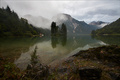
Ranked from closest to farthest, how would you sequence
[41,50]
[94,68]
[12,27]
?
[94,68] → [41,50] → [12,27]

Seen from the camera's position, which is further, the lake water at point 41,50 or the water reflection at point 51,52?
the lake water at point 41,50

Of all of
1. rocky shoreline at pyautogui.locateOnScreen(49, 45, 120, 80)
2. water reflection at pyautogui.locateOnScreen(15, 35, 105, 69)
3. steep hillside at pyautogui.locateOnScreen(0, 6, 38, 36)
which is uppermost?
steep hillside at pyautogui.locateOnScreen(0, 6, 38, 36)

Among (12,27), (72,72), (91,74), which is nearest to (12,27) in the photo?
(12,27)

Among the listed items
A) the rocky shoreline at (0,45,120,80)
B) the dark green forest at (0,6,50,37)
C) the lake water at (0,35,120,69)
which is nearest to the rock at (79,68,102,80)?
the rocky shoreline at (0,45,120,80)

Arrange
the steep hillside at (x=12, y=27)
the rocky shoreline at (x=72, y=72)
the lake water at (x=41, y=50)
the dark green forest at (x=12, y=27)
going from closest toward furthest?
the rocky shoreline at (x=72, y=72), the lake water at (x=41, y=50), the dark green forest at (x=12, y=27), the steep hillside at (x=12, y=27)

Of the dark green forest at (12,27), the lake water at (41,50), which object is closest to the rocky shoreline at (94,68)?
the lake water at (41,50)

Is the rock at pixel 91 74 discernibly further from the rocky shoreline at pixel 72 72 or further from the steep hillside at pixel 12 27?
the steep hillside at pixel 12 27

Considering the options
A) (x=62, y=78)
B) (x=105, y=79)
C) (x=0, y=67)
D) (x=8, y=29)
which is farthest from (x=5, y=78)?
(x=8, y=29)

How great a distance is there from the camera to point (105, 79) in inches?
181

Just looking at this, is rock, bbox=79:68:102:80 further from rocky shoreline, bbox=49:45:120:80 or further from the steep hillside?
the steep hillside

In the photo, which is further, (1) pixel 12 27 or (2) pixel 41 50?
(1) pixel 12 27

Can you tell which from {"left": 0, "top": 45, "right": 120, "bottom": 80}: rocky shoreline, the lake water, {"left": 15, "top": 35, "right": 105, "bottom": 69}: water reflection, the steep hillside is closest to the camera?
{"left": 0, "top": 45, "right": 120, "bottom": 80}: rocky shoreline

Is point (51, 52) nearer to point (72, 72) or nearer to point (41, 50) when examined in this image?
point (41, 50)

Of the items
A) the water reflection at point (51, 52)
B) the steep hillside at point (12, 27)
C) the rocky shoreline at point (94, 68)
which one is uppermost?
the steep hillside at point (12, 27)
